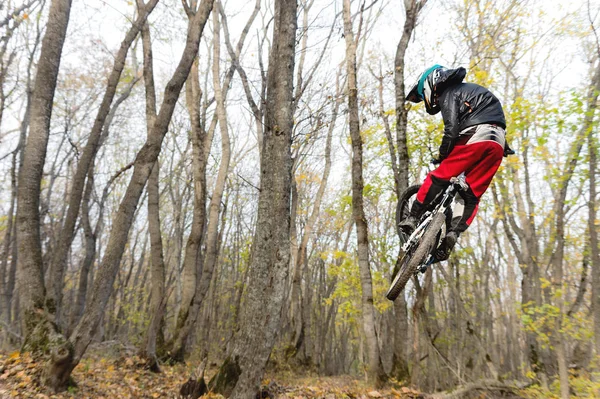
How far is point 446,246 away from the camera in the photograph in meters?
3.99

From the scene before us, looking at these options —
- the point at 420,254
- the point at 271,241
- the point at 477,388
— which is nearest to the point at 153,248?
the point at 271,241

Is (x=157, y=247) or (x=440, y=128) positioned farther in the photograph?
(x=157, y=247)

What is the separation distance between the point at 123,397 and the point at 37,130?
442 cm

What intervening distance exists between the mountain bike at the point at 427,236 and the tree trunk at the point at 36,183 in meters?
5.22

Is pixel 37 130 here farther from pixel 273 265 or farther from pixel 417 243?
pixel 417 243

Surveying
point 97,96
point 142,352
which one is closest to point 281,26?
point 142,352

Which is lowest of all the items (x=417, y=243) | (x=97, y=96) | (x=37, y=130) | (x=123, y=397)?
(x=123, y=397)

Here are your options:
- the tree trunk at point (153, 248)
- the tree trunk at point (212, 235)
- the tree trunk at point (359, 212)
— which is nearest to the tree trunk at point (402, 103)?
the tree trunk at point (359, 212)

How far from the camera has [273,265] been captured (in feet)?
14.7

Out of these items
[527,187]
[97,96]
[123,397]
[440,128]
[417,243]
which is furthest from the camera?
[97,96]

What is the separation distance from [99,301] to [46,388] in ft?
3.97

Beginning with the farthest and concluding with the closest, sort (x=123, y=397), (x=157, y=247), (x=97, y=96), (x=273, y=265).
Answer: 1. (x=97, y=96)
2. (x=157, y=247)
3. (x=123, y=397)
4. (x=273, y=265)

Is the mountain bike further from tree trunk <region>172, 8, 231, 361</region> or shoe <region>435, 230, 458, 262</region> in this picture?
tree trunk <region>172, 8, 231, 361</region>

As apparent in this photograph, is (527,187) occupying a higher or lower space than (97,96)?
lower
